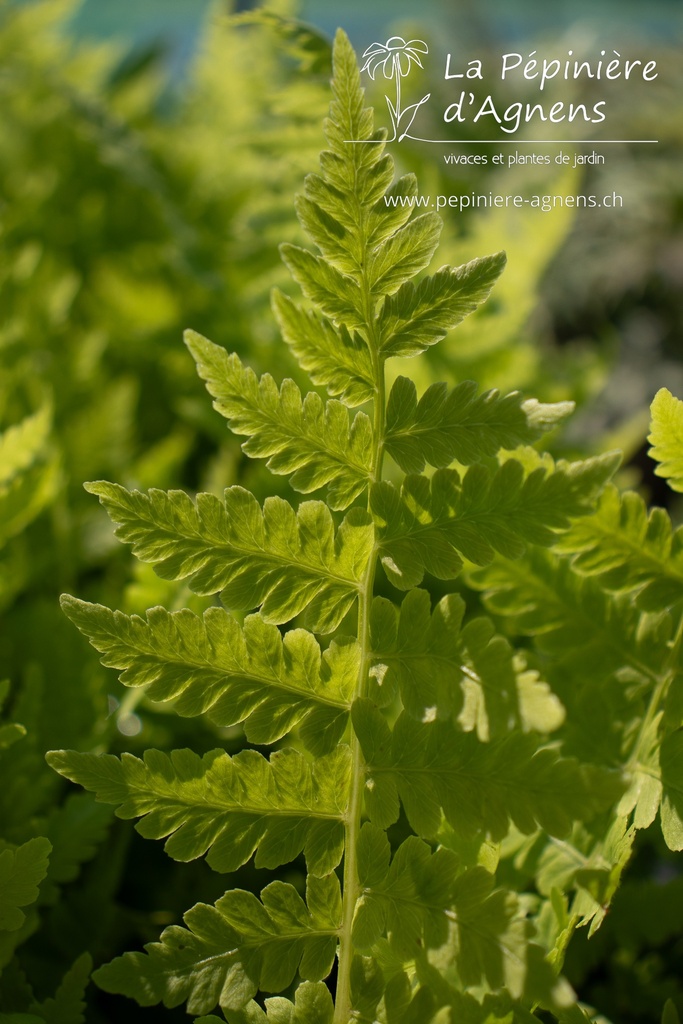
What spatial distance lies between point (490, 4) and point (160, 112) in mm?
1952

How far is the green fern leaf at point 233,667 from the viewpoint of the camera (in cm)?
34

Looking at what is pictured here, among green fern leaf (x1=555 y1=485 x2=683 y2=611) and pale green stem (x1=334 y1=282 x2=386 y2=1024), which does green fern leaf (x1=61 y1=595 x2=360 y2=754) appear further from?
green fern leaf (x1=555 y1=485 x2=683 y2=611)

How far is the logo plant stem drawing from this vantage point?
0.66 meters

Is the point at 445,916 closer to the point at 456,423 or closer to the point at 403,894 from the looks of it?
the point at 403,894

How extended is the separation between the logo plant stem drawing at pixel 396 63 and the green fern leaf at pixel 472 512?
0.41 meters

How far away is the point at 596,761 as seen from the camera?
1.36 ft

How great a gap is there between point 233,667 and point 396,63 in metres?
0.55

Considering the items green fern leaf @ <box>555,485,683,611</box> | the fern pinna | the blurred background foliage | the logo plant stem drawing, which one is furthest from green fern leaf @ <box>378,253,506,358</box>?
the logo plant stem drawing

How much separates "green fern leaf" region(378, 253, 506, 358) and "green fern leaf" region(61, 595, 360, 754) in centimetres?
12

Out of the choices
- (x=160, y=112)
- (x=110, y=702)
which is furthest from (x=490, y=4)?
(x=110, y=702)

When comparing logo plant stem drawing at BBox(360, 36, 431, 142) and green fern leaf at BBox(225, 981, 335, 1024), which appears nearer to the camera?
green fern leaf at BBox(225, 981, 335, 1024)

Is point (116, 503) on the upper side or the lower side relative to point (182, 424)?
upper

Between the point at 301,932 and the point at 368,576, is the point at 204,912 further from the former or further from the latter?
the point at 368,576

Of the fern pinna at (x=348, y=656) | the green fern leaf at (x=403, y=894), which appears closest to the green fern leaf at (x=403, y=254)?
the fern pinna at (x=348, y=656)
